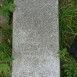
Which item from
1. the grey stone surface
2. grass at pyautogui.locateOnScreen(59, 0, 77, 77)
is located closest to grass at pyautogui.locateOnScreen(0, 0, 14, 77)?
the grey stone surface

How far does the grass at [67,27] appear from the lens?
3.24 meters

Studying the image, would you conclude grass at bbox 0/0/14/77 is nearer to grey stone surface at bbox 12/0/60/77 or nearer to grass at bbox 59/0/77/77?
grey stone surface at bbox 12/0/60/77

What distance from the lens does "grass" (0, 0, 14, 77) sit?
3184 millimetres

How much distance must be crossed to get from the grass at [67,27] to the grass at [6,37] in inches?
24.7

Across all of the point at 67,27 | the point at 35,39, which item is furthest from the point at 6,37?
the point at 67,27

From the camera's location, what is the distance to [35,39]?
316 centimetres

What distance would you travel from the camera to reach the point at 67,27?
134 inches

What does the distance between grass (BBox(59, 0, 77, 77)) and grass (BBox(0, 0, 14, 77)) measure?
628mm

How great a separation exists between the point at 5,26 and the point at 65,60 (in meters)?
0.84

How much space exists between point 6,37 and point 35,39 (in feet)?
1.38

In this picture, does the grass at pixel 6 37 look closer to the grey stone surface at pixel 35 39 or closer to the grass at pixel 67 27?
the grey stone surface at pixel 35 39

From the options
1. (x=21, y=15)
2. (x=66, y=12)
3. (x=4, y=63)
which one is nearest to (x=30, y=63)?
(x=4, y=63)

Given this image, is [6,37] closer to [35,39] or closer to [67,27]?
[35,39]

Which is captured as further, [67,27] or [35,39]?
[67,27]
